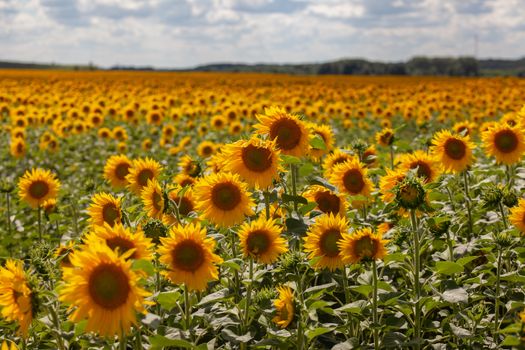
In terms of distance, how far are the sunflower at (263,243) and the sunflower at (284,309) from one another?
249 millimetres

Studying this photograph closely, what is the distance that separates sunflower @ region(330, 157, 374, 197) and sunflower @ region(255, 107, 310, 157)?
2.23ft

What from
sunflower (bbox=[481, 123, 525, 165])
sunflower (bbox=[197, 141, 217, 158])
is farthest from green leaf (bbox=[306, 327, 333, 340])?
Answer: sunflower (bbox=[197, 141, 217, 158])

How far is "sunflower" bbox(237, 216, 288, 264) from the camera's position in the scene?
347 centimetres

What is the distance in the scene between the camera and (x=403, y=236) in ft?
12.9

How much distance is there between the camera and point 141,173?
194 inches

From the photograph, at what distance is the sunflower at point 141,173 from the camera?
4.89 meters

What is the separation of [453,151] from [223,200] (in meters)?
2.28

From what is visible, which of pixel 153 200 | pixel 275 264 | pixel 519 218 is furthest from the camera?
pixel 153 200

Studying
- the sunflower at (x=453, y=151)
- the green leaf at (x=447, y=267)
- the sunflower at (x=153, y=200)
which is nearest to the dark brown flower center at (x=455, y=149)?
the sunflower at (x=453, y=151)

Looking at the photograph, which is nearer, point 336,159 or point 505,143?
point 505,143

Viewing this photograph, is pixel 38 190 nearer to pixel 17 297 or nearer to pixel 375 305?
pixel 17 297

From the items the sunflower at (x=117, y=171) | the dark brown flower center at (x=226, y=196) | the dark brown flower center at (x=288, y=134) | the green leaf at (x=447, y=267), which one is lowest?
the green leaf at (x=447, y=267)

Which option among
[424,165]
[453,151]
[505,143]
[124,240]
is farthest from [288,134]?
[505,143]

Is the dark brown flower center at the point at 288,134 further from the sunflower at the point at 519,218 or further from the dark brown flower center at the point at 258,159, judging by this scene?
the sunflower at the point at 519,218
